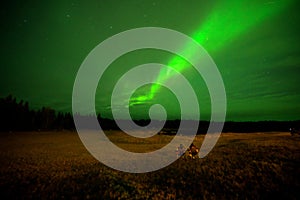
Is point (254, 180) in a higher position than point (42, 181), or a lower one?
higher

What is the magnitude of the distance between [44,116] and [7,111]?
22.9 m

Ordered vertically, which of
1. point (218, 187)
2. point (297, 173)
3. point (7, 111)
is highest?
point (7, 111)

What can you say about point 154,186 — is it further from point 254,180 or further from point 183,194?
point 254,180

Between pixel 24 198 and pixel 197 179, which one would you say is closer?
pixel 24 198

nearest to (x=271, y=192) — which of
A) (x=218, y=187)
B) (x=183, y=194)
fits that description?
(x=218, y=187)

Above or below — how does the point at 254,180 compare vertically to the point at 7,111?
below

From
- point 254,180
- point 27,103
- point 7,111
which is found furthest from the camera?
point 27,103

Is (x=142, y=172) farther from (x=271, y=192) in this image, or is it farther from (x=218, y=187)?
(x=271, y=192)

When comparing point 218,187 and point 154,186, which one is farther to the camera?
point 154,186

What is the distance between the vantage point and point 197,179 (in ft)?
40.3

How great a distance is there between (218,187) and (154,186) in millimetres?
3879

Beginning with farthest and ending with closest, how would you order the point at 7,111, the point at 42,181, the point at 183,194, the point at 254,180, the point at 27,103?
the point at 27,103 → the point at 7,111 → the point at 42,181 → the point at 254,180 → the point at 183,194

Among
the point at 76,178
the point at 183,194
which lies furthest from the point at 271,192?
the point at 76,178

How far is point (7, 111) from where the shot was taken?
98.5 m
